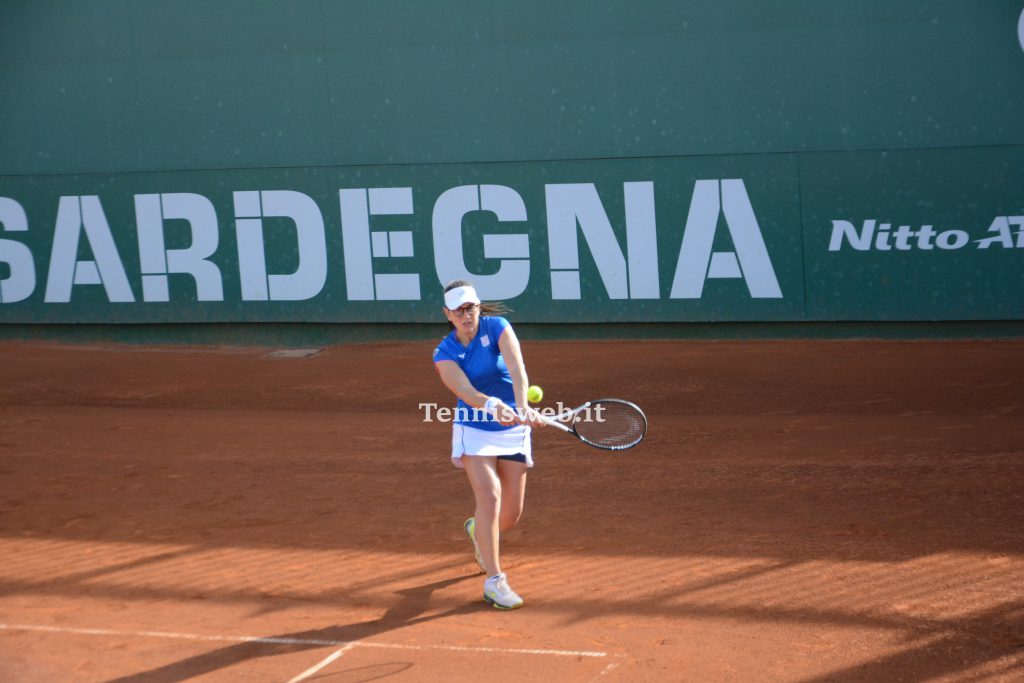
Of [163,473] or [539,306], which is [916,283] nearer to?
[539,306]

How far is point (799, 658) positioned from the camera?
215 inches

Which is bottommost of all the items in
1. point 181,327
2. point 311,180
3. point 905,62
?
point 181,327

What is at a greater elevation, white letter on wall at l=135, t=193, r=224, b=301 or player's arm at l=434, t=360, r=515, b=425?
player's arm at l=434, t=360, r=515, b=425

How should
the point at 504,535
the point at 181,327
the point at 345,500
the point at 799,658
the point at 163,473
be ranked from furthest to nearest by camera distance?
the point at 181,327, the point at 163,473, the point at 345,500, the point at 504,535, the point at 799,658

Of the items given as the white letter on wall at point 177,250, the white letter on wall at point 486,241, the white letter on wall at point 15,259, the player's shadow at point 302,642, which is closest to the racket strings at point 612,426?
the player's shadow at point 302,642

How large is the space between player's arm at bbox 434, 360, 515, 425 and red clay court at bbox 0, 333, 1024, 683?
1066 millimetres

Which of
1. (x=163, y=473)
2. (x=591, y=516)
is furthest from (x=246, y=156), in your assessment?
(x=591, y=516)

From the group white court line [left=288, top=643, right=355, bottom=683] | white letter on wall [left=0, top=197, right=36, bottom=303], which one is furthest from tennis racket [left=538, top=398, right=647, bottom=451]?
white letter on wall [left=0, top=197, right=36, bottom=303]

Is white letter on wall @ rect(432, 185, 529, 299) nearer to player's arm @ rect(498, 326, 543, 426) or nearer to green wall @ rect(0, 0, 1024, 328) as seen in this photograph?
green wall @ rect(0, 0, 1024, 328)

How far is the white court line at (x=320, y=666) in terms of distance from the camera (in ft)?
18.3

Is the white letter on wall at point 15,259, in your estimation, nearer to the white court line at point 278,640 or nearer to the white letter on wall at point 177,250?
the white letter on wall at point 177,250

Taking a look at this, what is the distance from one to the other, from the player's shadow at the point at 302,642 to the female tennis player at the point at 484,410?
0.39 metres

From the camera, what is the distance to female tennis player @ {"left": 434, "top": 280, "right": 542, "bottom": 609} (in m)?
6.21

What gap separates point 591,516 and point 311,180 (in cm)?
926
